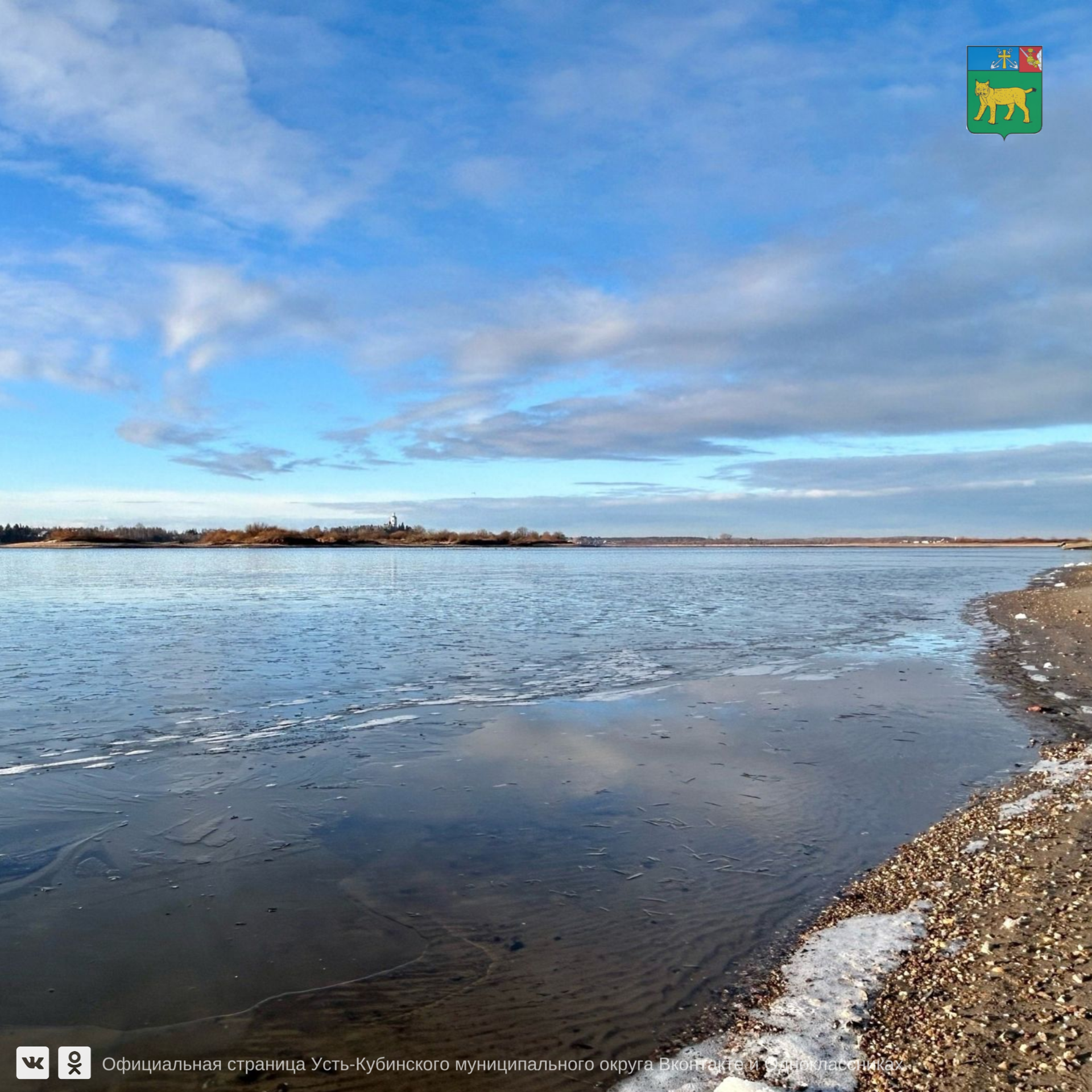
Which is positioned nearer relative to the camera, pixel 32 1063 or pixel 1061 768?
pixel 32 1063

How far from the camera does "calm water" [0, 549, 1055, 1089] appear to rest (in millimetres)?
4004

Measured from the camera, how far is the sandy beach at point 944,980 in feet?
10.7

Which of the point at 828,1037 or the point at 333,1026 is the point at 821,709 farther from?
the point at 333,1026

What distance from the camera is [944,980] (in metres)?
3.93

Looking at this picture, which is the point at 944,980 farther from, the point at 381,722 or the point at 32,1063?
the point at 381,722

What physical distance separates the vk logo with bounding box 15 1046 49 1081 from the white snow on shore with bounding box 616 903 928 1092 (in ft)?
8.40

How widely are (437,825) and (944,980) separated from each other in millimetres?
3867

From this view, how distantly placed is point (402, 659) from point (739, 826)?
9.38 m

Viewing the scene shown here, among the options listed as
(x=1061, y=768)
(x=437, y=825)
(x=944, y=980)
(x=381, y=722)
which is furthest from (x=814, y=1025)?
(x=381, y=722)

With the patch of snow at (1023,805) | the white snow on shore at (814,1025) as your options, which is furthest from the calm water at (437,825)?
the patch of snow at (1023,805)

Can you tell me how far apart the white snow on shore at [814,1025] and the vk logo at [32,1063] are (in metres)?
2.56

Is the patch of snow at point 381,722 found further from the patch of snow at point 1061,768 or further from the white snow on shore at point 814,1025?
the patch of snow at point 1061,768

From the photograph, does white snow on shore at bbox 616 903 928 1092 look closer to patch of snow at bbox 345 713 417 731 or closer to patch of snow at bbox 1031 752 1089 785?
patch of snow at bbox 1031 752 1089 785

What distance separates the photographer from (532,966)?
4324 millimetres
